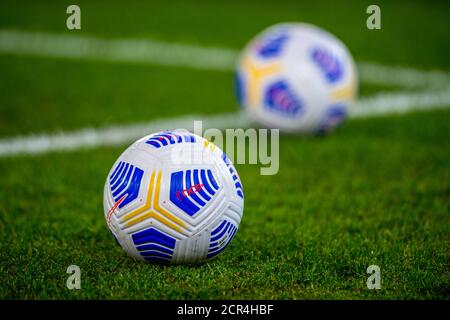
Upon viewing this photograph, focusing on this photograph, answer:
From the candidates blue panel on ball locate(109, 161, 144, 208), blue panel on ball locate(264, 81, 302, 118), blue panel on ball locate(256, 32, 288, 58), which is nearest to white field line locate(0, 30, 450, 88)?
blue panel on ball locate(256, 32, 288, 58)

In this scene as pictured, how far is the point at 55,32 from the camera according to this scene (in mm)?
11805

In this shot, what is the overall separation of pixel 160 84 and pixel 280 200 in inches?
161

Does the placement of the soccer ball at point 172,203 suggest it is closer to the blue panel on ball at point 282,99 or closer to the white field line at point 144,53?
the blue panel on ball at point 282,99

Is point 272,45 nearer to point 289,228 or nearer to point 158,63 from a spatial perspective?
point 289,228

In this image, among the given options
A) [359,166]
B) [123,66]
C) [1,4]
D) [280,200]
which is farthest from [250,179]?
[1,4]

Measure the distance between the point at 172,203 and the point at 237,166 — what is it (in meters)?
2.44

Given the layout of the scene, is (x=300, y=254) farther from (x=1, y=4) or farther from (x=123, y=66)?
(x=1, y=4)

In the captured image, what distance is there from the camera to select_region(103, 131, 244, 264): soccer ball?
387 cm

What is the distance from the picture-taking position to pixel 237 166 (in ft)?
20.6

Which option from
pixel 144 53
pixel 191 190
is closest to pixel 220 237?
pixel 191 190

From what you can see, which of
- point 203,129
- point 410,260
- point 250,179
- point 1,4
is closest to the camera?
point 410,260

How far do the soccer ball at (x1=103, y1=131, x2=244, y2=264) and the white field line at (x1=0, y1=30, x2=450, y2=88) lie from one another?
5639 millimetres

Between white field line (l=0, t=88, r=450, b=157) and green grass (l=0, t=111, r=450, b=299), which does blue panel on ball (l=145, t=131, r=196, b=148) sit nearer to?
green grass (l=0, t=111, r=450, b=299)
